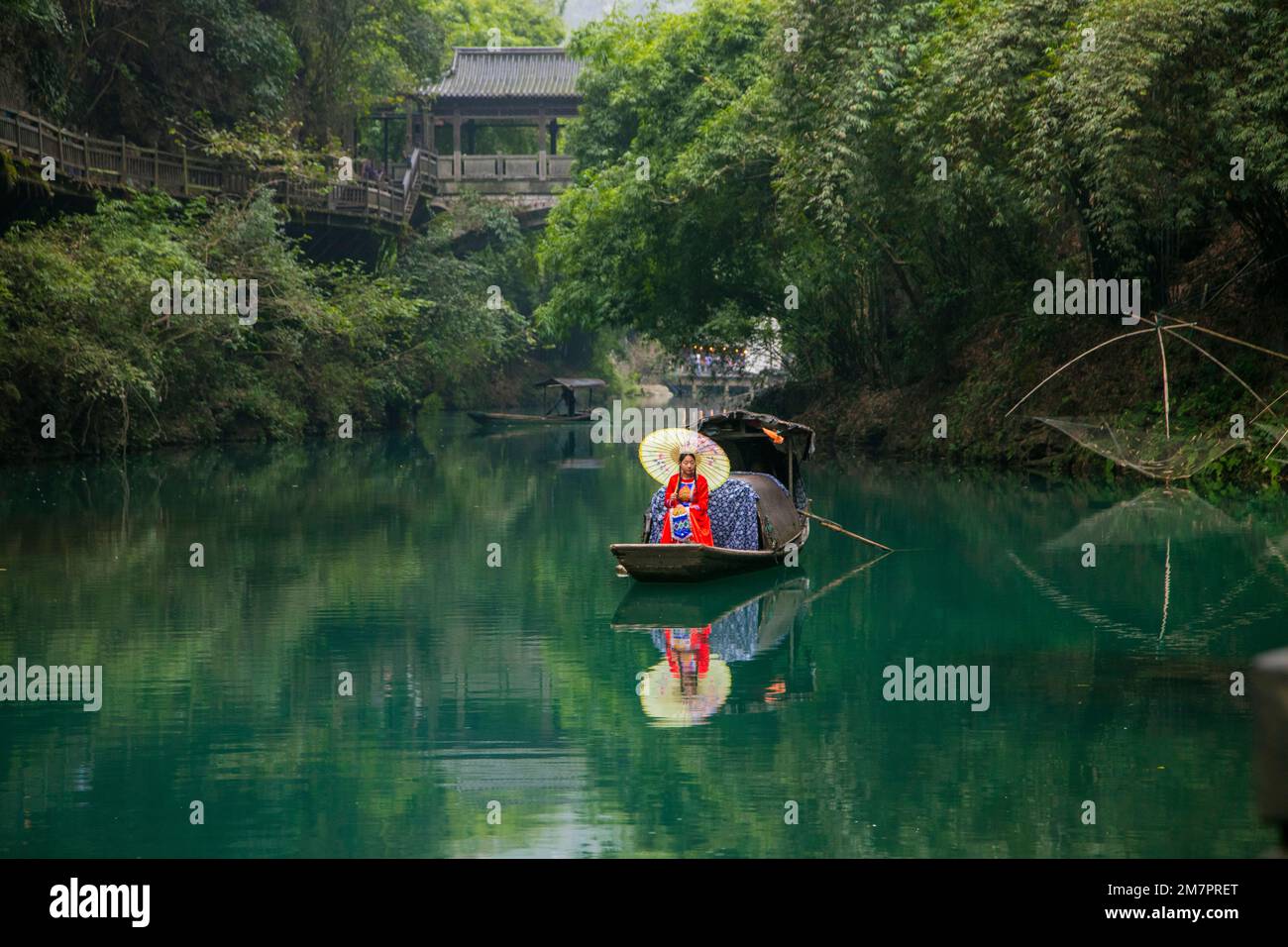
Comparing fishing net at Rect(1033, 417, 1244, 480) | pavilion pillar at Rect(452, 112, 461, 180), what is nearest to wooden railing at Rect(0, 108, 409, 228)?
pavilion pillar at Rect(452, 112, 461, 180)

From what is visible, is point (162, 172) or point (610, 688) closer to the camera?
point (610, 688)

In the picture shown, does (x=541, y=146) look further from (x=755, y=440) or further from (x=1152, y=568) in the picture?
(x=1152, y=568)

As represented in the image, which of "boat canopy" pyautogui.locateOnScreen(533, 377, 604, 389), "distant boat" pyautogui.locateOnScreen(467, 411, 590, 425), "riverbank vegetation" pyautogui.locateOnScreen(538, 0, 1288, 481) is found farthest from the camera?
"boat canopy" pyautogui.locateOnScreen(533, 377, 604, 389)

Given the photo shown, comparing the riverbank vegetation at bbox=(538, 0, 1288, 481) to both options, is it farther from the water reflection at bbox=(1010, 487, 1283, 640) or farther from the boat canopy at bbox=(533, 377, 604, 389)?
the boat canopy at bbox=(533, 377, 604, 389)

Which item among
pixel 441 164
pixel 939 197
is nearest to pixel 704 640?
pixel 939 197

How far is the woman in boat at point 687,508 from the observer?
12766 millimetres

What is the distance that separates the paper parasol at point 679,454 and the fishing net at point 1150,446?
7265 millimetres

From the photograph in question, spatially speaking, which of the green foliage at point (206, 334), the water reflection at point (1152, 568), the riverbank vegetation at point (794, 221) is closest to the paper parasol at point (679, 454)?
the water reflection at point (1152, 568)

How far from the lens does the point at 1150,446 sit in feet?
61.4

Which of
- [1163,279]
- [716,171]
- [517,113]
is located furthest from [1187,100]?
[517,113]

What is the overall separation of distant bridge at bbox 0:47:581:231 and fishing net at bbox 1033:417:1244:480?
1587cm

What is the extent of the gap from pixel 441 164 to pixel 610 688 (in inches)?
1404

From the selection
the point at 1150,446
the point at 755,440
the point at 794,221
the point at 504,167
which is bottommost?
the point at 755,440

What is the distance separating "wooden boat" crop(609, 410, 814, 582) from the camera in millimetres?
12359
